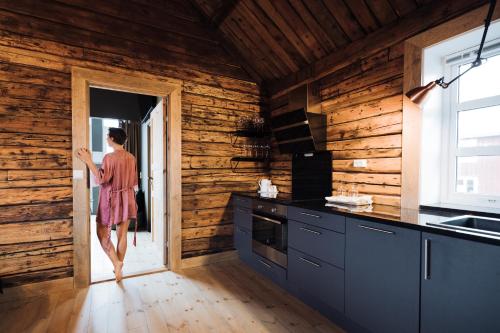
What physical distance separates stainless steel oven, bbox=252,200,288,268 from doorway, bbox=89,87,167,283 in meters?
1.16

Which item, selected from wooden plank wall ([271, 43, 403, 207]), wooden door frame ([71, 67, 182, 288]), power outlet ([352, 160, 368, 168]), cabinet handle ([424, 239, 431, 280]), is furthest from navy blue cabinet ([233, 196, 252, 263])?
cabinet handle ([424, 239, 431, 280])

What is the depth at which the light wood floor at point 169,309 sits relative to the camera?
2062 mm

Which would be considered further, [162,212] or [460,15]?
[162,212]

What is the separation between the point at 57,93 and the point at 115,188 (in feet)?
3.53

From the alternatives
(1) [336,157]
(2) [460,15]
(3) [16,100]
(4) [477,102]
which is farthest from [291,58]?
(3) [16,100]

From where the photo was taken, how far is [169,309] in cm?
231

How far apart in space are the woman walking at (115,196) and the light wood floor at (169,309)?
373 mm

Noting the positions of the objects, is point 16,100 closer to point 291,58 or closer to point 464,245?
point 291,58

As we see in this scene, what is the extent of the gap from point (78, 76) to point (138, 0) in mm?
1112

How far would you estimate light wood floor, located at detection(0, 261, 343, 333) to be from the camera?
6.77 feet

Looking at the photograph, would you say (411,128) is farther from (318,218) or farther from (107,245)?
(107,245)

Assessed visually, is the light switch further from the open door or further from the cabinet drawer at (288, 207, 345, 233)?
the cabinet drawer at (288, 207, 345, 233)

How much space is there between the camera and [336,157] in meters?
2.83

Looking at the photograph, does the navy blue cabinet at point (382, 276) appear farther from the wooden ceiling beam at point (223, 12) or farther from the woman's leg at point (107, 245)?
the wooden ceiling beam at point (223, 12)
